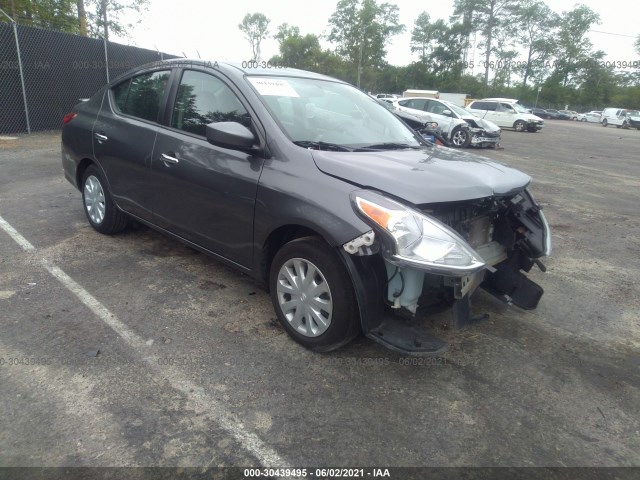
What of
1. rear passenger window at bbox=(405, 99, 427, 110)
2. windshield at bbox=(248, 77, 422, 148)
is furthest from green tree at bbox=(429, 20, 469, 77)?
windshield at bbox=(248, 77, 422, 148)

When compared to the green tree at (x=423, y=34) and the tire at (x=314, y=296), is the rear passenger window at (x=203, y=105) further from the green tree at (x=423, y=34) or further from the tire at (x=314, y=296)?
the green tree at (x=423, y=34)

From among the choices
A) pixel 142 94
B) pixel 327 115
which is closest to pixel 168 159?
pixel 142 94

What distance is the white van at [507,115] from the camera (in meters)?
26.4

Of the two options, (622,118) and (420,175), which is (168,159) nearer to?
(420,175)

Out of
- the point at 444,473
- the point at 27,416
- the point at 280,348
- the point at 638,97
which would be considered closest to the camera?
the point at 444,473

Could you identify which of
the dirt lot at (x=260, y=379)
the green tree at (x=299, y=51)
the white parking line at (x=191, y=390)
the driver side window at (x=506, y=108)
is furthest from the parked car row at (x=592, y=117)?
the white parking line at (x=191, y=390)

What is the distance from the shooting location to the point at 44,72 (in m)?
11.9

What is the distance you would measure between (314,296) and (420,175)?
3.19ft

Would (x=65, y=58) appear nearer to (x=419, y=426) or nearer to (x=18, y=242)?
(x=18, y=242)

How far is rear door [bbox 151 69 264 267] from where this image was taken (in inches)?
127

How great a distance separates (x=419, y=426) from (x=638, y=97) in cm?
7317

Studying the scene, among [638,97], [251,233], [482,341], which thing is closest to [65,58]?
[251,233]

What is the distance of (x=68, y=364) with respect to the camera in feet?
9.02

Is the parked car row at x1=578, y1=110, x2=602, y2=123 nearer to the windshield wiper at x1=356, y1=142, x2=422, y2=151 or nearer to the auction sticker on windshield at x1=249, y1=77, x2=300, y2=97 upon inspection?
the windshield wiper at x1=356, y1=142, x2=422, y2=151
